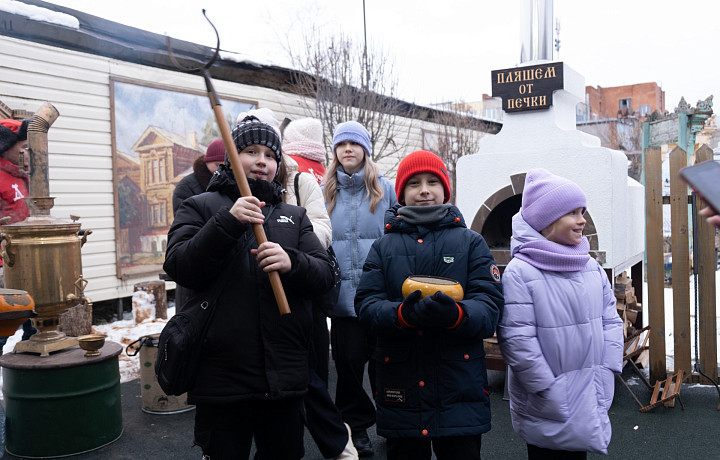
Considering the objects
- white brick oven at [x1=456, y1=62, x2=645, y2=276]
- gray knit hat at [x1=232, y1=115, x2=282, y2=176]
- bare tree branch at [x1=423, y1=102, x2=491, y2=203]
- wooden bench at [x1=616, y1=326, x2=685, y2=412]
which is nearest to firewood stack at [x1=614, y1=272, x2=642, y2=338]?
white brick oven at [x1=456, y1=62, x2=645, y2=276]

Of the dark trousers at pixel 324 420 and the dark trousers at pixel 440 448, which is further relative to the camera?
the dark trousers at pixel 324 420

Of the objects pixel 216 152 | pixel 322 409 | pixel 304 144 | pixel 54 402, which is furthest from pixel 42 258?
pixel 322 409

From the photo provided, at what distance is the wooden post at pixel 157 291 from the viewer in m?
7.65

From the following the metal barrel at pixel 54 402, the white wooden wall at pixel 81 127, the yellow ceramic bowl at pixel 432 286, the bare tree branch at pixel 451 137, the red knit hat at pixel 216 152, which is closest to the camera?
the yellow ceramic bowl at pixel 432 286

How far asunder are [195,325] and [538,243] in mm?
1603

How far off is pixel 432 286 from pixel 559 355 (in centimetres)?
72

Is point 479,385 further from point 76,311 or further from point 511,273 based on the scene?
point 76,311

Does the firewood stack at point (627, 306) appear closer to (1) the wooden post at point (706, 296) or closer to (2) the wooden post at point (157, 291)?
(1) the wooden post at point (706, 296)

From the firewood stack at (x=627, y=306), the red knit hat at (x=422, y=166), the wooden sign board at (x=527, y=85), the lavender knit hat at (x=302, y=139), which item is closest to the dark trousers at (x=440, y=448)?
the red knit hat at (x=422, y=166)

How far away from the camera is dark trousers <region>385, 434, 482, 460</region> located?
2461 mm

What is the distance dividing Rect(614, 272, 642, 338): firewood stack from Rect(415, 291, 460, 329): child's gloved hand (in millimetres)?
3884

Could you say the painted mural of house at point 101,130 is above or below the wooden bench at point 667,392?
above

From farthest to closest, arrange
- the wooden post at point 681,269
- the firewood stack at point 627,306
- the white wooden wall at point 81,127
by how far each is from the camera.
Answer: the white wooden wall at point 81,127 < the firewood stack at point 627,306 < the wooden post at point 681,269

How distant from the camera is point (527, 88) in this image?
580 cm
